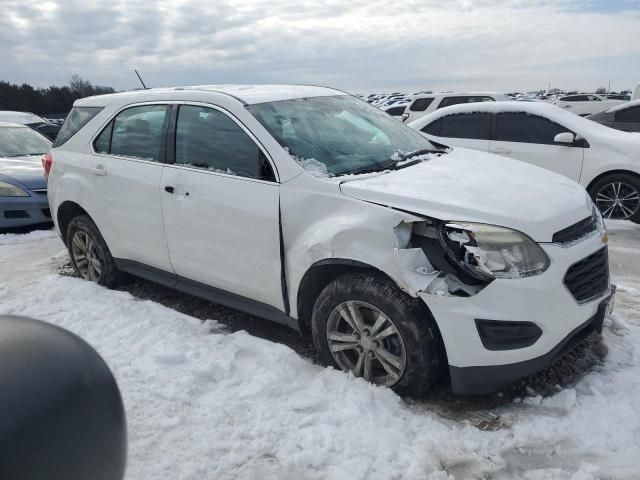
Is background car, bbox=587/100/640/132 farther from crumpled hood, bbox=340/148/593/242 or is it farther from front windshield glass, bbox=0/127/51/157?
front windshield glass, bbox=0/127/51/157

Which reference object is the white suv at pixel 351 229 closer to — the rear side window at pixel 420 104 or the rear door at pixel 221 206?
the rear door at pixel 221 206

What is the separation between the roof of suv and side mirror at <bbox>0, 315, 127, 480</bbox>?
2.46 meters

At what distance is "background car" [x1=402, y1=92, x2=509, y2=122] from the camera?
549 inches

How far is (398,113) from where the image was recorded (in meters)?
18.4

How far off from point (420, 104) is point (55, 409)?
46.0 feet

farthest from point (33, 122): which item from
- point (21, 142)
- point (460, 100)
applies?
point (460, 100)

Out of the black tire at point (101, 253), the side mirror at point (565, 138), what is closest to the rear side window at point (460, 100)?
the side mirror at point (565, 138)

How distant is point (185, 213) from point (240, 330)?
0.92 meters

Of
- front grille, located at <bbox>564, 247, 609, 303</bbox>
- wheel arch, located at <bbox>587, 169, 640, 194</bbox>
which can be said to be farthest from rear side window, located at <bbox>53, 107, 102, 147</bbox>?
wheel arch, located at <bbox>587, 169, 640, 194</bbox>

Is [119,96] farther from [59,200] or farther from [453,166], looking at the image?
[453,166]

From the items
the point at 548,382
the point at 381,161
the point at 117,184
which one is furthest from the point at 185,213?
the point at 548,382

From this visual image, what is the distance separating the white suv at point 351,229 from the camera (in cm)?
271

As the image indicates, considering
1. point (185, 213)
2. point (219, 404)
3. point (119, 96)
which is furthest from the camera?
point (119, 96)

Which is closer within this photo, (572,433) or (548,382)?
(572,433)
